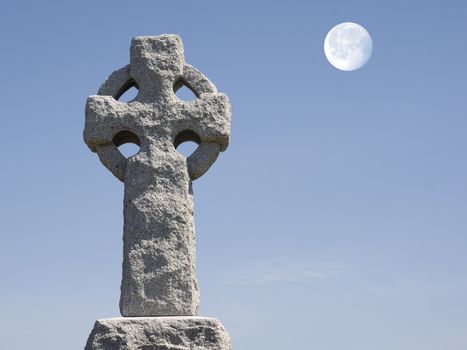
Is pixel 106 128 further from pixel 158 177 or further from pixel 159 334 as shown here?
pixel 159 334

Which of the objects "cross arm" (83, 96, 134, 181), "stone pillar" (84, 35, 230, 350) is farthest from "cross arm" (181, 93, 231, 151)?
"cross arm" (83, 96, 134, 181)

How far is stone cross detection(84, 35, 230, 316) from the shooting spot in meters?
6.47

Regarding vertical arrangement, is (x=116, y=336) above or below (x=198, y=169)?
below

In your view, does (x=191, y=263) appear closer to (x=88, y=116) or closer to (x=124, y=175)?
(x=124, y=175)

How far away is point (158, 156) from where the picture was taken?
6828mm

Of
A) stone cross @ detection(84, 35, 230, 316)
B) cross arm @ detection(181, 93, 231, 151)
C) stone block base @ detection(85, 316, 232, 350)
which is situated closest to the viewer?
stone block base @ detection(85, 316, 232, 350)

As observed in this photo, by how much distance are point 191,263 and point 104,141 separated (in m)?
1.44

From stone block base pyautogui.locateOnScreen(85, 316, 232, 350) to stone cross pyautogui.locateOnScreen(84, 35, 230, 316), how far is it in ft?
0.63

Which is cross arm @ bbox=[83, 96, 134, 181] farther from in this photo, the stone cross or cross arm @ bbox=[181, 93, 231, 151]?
cross arm @ bbox=[181, 93, 231, 151]

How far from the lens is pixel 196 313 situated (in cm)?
654

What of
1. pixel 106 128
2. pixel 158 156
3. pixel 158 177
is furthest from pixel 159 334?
pixel 106 128

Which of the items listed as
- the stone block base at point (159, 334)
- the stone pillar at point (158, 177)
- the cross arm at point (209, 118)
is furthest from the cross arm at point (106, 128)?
the stone block base at point (159, 334)

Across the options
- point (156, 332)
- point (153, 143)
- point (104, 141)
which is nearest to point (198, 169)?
point (153, 143)

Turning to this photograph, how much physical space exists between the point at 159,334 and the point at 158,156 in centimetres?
164
